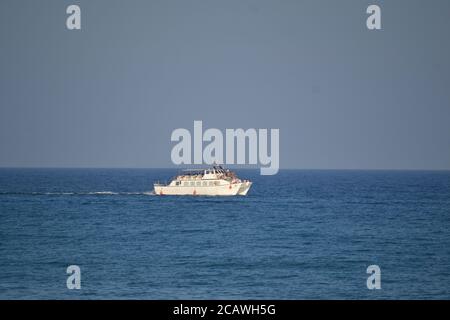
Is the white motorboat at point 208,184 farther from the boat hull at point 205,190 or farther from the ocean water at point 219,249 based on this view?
the ocean water at point 219,249

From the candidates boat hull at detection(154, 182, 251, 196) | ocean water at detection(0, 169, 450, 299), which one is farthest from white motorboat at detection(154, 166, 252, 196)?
ocean water at detection(0, 169, 450, 299)

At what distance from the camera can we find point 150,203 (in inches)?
4515

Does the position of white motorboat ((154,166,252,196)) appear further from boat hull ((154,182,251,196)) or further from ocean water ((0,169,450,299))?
ocean water ((0,169,450,299))

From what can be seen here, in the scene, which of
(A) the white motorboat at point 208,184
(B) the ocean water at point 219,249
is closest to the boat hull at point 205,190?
(A) the white motorboat at point 208,184

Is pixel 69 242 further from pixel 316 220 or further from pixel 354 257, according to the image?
pixel 316 220

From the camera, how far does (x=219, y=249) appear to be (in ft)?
218

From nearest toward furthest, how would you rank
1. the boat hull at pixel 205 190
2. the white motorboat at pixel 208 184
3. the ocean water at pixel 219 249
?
the ocean water at pixel 219 249 < the white motorboat at pixel 208 184 < the boat hull at pixel 205 190

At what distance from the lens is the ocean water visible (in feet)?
154

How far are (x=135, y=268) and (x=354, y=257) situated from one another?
18609mm

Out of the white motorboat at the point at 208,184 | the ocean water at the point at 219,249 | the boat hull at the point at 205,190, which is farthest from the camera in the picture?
the boat hull at the point at 205,190

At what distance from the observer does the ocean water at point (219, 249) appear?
46.8 metres

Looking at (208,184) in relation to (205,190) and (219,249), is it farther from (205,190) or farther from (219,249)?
(219,249)

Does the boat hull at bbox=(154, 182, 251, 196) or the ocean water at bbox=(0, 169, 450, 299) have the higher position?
the boat hull at bbox=(154, 182, 251, 196)
